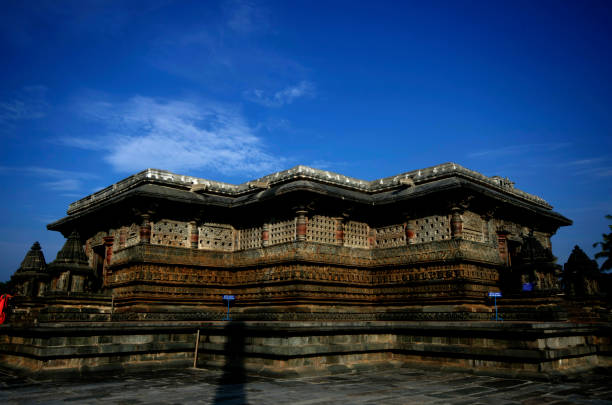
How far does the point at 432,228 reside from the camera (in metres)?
17.5

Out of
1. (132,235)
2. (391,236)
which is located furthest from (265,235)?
(132,235)

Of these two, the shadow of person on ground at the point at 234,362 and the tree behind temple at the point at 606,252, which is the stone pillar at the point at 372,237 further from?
the tree behind temple at the point at 606,252

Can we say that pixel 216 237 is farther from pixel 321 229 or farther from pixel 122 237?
pixel 321 229

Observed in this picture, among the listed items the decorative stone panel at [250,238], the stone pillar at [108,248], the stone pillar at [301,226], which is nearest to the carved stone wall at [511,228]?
the stone pillar at [301,226]

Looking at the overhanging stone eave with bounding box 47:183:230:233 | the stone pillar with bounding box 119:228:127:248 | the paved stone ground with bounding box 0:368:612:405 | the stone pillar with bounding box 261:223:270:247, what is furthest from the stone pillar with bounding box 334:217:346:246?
the stone pillar with bounding box 119:228:127:248

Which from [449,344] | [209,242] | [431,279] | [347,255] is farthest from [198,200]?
[449,344]

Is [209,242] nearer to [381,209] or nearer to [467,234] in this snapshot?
[381,209]

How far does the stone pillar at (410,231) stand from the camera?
18.0 m

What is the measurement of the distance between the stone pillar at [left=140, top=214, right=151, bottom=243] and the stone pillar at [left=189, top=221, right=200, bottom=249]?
170cm

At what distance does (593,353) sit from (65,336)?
13.4 meters

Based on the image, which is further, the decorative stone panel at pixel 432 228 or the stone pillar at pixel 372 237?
the stone pillar at pixel 372 237

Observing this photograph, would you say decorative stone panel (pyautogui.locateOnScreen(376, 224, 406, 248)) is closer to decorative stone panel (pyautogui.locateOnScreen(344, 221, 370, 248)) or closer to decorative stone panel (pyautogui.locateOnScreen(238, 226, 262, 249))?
decorative stone panel (pyautogui.locateOnScreen(344, 221, 370, 248))

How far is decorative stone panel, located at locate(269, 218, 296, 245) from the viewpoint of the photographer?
17.6 m

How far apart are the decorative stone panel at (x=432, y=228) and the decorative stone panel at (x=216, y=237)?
24.9ft
